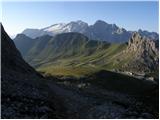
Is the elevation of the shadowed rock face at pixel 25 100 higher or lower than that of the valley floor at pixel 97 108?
higher

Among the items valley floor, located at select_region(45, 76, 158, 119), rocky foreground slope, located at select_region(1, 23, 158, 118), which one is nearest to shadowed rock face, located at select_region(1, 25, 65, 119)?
rocky foreground slope, located at select_region(1, 23, 158, 118)

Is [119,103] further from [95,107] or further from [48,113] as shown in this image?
[48,113]

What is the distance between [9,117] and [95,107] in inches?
551

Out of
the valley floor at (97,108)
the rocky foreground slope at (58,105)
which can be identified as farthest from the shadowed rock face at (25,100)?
the valley floor at (97,108)

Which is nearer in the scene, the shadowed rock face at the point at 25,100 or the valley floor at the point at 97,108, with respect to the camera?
the shadowed rock face at the point at 25,100

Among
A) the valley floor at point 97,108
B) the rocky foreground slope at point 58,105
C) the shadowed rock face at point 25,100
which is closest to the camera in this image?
the shadowed rock face at point 25,100

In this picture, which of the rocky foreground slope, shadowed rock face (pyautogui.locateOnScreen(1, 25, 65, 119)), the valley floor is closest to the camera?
shadowed rock face (pyautogui.locateOnScreen(1, 25, 65, 119))

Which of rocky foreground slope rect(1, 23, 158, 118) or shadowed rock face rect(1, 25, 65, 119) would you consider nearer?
shadowed rock face rect(1, 25, 65, 119)

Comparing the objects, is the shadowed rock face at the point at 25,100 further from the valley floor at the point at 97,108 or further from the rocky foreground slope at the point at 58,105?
the valley floor at the point at 97,108

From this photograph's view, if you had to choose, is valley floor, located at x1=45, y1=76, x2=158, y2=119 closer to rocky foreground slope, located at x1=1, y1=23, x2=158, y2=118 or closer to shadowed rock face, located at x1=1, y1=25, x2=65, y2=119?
rocky foreground slope, located at x1=1, y1=23, x2=158, y2=118

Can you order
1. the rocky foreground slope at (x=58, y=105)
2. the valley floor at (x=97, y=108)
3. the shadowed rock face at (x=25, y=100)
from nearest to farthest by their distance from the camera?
the shadowed rock face at (x=25, y=100), the rocky foreground slope at (x=58, y=105), the valley floor at (x=97, y=108)

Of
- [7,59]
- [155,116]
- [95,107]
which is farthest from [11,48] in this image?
[155,116]

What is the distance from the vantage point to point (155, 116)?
39531 millimetres

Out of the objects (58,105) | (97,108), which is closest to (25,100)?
(58,105)
